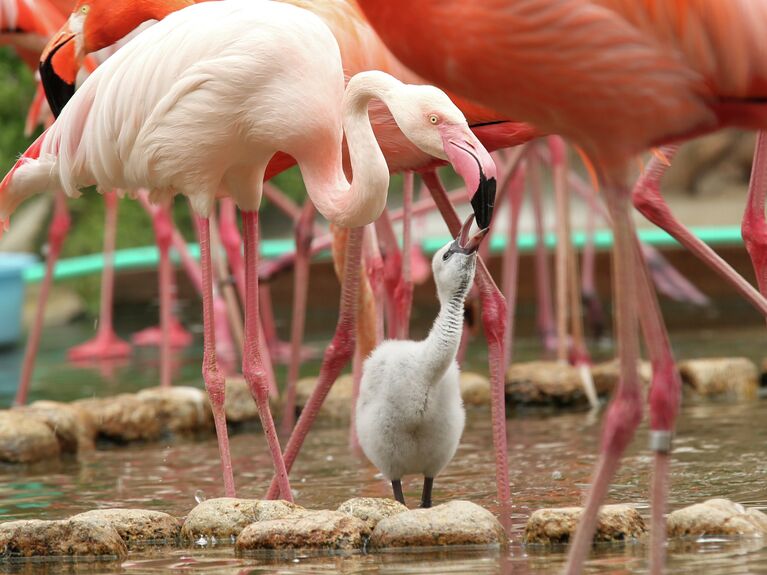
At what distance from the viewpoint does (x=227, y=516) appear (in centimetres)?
380

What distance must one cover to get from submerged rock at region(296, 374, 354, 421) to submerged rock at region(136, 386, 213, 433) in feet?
1.47

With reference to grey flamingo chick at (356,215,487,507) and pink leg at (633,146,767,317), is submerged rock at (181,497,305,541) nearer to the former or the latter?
grey flamingo chick at (356,215,487,507)

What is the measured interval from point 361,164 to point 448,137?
0.28 m

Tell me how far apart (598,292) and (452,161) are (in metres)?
6.73

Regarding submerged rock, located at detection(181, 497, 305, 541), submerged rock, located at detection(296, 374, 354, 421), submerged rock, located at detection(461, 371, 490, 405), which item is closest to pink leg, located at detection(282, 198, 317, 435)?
submerged rock, located at detection(296, 374, 354, 421)

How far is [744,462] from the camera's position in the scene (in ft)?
14.7

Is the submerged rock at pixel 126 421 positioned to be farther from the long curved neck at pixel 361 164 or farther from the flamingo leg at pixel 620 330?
the flamingo leg at pixel 620 330

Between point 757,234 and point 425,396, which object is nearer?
point 425,396

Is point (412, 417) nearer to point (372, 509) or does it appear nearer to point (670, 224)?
point (372, 509)

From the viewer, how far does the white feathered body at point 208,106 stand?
407 cm

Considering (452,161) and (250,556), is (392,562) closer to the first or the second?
(250,556)

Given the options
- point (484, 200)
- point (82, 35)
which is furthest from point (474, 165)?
point (82, 35)

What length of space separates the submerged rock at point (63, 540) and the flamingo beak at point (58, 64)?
2042 mm

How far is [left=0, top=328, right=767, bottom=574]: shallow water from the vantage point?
335 cm
